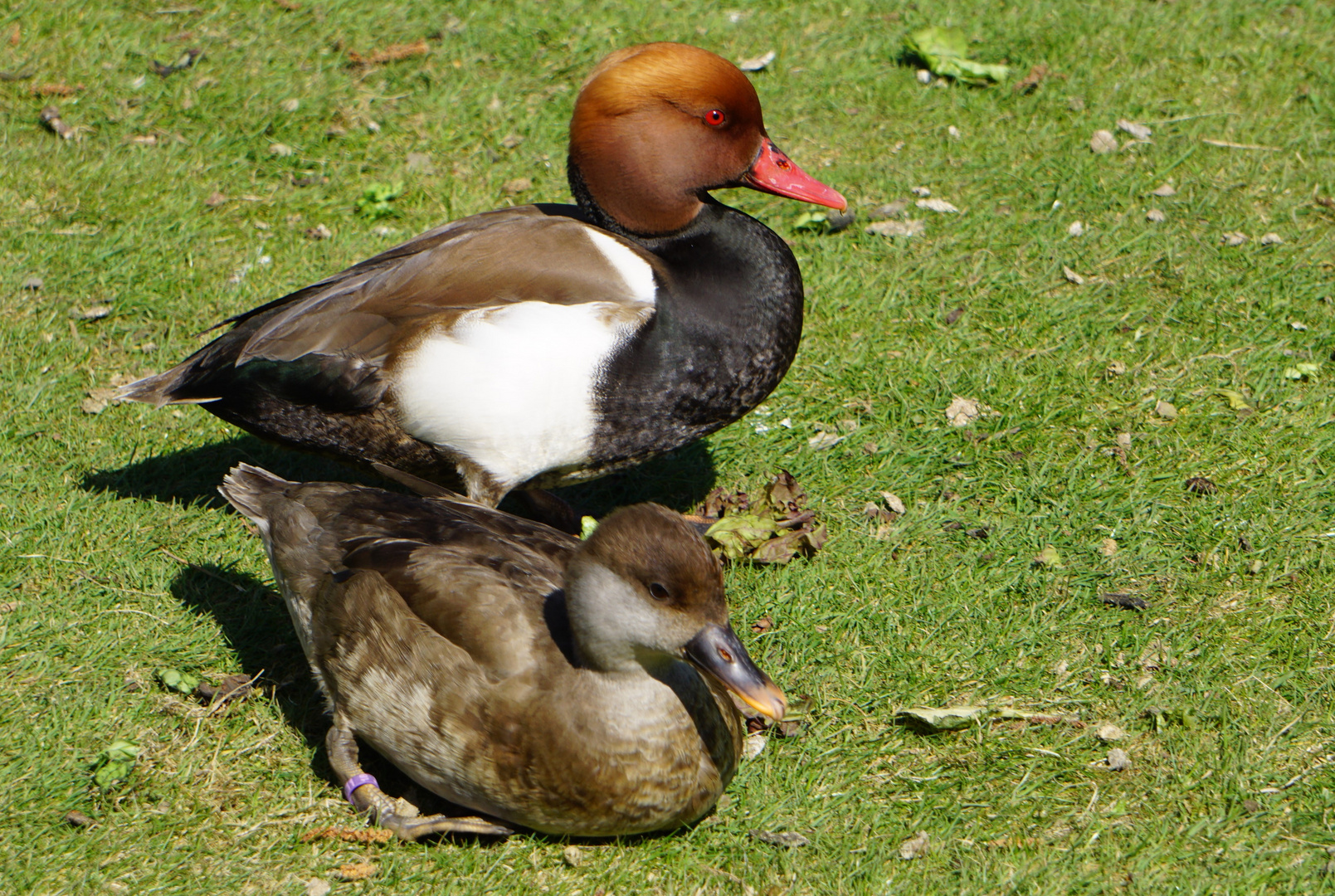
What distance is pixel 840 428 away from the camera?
16.2 ft

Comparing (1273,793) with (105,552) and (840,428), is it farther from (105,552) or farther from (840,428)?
(105,552)

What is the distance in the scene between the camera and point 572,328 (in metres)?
3.85

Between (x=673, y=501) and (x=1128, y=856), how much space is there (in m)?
2.09

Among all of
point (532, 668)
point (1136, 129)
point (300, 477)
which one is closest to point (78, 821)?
point (532, 668)

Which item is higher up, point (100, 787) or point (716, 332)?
point (716, 332)

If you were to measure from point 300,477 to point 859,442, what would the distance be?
2.16 m

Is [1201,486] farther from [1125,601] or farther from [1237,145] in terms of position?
[1237,145]

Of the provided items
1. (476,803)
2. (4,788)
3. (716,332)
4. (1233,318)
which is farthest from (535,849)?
(1233,318)

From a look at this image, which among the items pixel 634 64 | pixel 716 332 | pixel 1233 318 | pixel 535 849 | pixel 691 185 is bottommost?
pixel 1233 318

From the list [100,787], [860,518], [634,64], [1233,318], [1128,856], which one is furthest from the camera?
[1233,318]

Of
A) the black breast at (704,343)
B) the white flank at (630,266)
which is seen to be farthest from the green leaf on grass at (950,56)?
the white flank at (630,266)

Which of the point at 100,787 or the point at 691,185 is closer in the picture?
the point at 100,787

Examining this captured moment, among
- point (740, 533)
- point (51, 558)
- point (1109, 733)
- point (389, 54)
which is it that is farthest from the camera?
point (389, 54)

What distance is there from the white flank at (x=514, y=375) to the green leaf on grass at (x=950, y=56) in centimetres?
371
